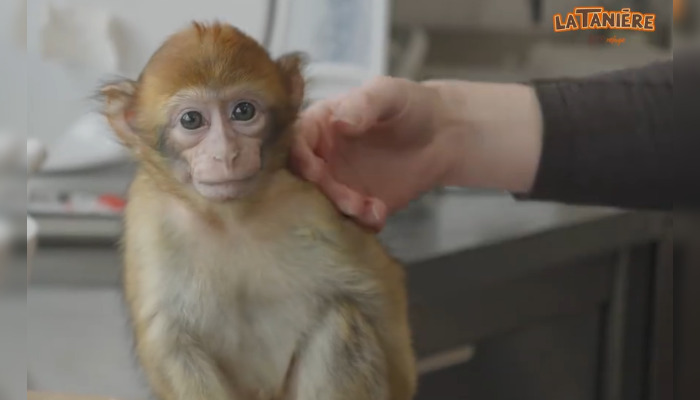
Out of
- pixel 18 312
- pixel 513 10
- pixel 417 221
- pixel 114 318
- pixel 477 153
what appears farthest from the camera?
pixel 513 10

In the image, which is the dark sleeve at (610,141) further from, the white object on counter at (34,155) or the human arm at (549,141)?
the white object on counter at (34,155)

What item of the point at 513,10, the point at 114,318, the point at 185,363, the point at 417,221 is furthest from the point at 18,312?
the point at 513,10

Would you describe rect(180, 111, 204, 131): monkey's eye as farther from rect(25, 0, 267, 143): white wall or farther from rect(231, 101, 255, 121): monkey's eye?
rect(25, 0, 267, 143): white wall

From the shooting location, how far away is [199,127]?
1.39 ft

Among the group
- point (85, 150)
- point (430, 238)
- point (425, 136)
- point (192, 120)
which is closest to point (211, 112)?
point (192, 120)

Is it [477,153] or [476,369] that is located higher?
[477,153]

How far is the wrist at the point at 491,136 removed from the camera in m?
0.79

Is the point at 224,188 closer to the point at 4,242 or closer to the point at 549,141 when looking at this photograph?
the point at 4,242

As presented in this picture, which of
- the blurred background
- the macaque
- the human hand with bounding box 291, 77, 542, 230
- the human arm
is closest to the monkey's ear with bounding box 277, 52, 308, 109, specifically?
the macaque

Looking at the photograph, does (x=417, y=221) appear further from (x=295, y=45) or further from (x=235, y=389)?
(x=235, y=389)

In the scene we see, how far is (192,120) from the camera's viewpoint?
42cm

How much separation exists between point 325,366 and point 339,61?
0.87m

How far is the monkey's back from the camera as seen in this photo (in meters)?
0.45

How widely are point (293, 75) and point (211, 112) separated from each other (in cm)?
8
